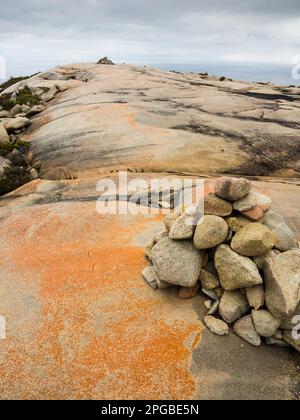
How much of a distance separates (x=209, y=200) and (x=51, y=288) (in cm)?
552

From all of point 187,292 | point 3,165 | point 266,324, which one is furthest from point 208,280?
point 3,165

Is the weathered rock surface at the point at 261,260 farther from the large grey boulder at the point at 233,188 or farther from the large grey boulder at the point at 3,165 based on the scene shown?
the large grey boulder at the point at 3,165

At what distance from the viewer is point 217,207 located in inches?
405

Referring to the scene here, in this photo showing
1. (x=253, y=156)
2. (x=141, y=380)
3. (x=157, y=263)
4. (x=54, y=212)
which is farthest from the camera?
(x=253, y=156)

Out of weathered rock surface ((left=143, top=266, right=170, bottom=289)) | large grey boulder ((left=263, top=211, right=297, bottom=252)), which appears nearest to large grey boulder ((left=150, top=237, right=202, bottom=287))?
weathered rock surface ((left=143, top=266, right=170, bottom=289))

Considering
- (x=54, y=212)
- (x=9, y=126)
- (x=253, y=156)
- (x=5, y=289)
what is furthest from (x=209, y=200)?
(x=9, y=126)

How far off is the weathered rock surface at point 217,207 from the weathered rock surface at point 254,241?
2.67ft

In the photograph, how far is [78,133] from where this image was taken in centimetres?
2478

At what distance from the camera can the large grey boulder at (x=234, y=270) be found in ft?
30.5

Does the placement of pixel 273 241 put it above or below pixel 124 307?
above

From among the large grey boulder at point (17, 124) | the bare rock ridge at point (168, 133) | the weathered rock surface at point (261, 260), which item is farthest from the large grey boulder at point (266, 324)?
the large grey boulder at point (17, 124)

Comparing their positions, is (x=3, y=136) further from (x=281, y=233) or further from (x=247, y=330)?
(x=247, y=330)

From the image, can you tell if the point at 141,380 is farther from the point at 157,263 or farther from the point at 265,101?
the point at 265,101

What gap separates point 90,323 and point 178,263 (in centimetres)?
293
